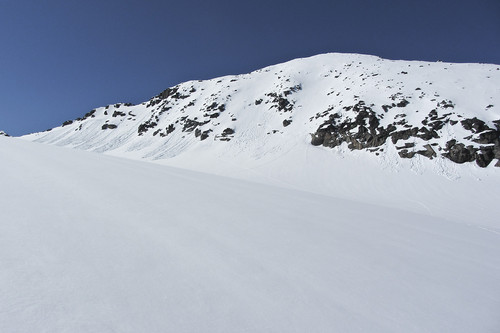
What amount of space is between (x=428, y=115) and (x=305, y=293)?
2925cm

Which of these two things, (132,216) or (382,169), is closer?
(132,216)

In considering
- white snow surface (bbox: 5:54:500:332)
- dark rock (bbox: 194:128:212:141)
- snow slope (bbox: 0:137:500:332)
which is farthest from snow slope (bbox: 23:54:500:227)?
snow slope (bbox: 0:137:500:332)

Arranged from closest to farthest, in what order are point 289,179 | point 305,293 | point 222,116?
1. point 305,293
2. point 289,179
3. point 222,116

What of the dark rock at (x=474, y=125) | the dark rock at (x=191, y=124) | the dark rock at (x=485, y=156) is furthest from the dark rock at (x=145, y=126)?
the dark rock at (x=485, y=156)

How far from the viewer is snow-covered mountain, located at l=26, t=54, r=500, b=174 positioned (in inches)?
878

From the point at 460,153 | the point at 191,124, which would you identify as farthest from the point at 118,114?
the point at 460,153

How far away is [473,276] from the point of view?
2682 mm

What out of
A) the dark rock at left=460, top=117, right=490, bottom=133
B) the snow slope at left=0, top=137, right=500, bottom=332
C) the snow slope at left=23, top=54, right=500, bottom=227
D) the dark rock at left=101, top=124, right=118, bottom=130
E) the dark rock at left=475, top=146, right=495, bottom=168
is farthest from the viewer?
the dark rock at left=101, top=124, right=118, bottom=130

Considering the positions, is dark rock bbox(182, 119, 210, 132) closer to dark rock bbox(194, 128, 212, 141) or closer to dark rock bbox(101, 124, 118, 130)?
dark rock bbox(194, 128, 212, 141)

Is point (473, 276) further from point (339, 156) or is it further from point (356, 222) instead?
point (339, 156)

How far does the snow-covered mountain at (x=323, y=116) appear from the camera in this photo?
878 inches

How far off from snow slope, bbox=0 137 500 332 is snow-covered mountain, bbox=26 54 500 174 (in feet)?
68.6

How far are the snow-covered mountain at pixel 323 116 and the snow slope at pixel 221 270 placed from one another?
2092 centimetres

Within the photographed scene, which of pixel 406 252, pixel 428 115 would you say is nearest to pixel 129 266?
pixel 406 252
